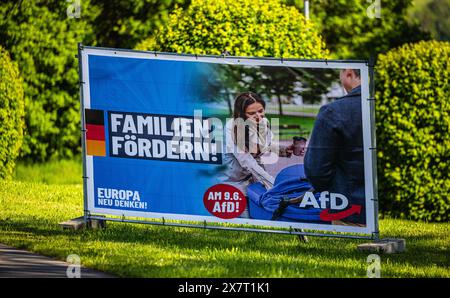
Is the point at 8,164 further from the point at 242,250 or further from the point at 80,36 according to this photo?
the point at 242,250

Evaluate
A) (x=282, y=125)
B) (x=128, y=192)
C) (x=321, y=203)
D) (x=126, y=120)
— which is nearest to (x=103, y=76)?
(x=126, y=120)

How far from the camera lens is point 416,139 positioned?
14.6 m

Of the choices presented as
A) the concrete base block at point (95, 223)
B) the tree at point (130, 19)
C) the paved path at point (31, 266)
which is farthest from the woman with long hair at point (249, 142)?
the tree at point (130, 19)

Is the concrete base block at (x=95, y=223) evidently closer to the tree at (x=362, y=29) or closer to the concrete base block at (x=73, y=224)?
the concrete base block at (x=73, y=224)

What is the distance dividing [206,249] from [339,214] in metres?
1.46

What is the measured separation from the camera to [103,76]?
455 inches

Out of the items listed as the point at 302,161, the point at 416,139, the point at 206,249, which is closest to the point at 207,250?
the point at 206,249

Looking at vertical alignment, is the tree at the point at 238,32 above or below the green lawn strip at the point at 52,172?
above

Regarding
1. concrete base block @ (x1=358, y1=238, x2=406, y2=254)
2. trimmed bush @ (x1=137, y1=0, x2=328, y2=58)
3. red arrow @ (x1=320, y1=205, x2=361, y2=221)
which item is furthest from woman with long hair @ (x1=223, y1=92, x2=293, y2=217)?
trimmed bush @ (x1=137, y1=0, x2=328, y2=58)

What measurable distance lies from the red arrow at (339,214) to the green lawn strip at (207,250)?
40cm

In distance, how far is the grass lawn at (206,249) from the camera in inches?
378

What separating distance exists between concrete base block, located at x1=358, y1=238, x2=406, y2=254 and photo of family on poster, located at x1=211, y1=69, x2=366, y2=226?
14.7 inches

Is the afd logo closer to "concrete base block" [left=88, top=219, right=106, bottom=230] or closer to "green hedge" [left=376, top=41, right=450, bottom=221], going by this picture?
"concrete base block" [left=88, top=219, right=106, bottom=230]

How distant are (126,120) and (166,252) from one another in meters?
1.76
